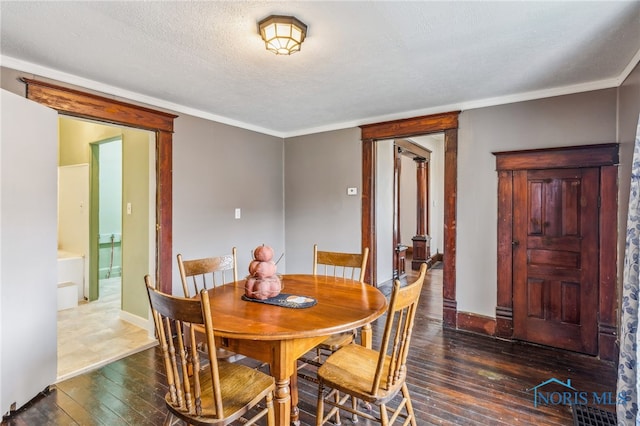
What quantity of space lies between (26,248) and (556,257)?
4151 millimetres

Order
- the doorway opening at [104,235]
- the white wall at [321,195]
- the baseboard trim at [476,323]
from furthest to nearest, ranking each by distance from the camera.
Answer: the white wall at [321,195]
the baseboard trim at [476,323]
the doorway opening at [104,235]

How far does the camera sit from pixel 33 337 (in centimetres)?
220

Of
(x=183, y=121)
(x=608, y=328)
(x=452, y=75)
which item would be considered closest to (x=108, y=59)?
(x=183, y=121)

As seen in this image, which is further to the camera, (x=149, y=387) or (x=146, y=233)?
(x=146, y=233)

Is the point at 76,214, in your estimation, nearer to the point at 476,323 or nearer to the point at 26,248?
the point at 26,248

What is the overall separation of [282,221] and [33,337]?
9.54 feet

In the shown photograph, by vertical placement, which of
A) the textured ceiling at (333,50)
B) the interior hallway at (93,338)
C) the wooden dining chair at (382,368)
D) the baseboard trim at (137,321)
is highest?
the textured ceiling at (333,50)

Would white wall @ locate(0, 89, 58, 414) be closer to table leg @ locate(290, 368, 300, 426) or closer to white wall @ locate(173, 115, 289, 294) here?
white wall @ locate(173, 115, 289, 294)

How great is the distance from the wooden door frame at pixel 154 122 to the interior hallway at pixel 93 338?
0.62 m

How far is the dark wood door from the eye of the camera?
2.81 meters

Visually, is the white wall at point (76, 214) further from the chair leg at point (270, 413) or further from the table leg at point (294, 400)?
the chair leg at point (270, 413)

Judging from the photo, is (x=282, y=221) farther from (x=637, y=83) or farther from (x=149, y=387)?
(x=637, y=83)

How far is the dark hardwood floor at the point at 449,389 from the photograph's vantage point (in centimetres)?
201

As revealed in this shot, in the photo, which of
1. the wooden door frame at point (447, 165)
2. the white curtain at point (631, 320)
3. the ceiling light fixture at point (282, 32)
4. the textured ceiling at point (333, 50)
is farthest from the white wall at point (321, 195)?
the white curtain at point (631, 320)
